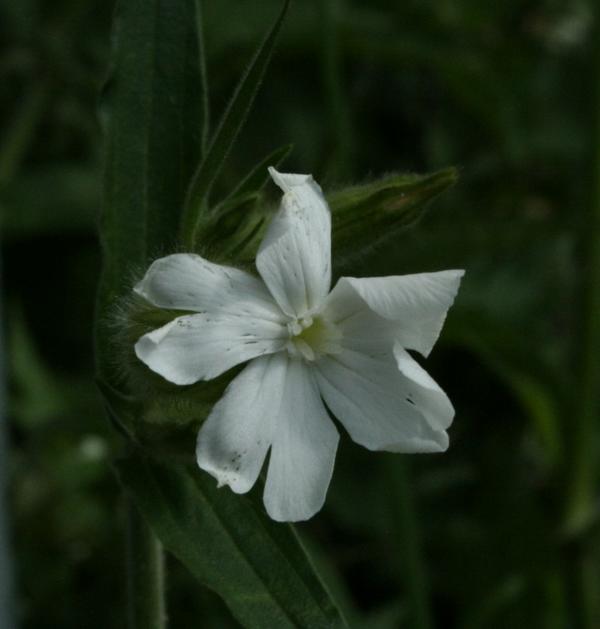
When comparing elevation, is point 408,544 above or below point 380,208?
below

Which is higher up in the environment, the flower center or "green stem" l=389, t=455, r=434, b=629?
the flower center

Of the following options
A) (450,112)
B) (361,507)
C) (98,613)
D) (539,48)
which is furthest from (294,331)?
(539,48)

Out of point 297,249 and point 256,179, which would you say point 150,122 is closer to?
point 256,179

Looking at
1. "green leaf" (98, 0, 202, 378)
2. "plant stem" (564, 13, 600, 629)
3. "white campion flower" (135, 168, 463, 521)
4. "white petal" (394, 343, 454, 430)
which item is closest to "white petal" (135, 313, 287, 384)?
"white campion flower" (135, 168, 463, 521)

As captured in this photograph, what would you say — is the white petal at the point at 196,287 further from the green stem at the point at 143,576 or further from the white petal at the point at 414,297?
the green stem at the point at 143,576

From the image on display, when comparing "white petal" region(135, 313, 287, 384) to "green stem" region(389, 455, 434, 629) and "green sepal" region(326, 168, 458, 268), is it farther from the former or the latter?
"green stem" region(389, 455, 434, 629)

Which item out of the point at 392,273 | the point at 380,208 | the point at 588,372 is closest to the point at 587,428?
the point at 588,372
